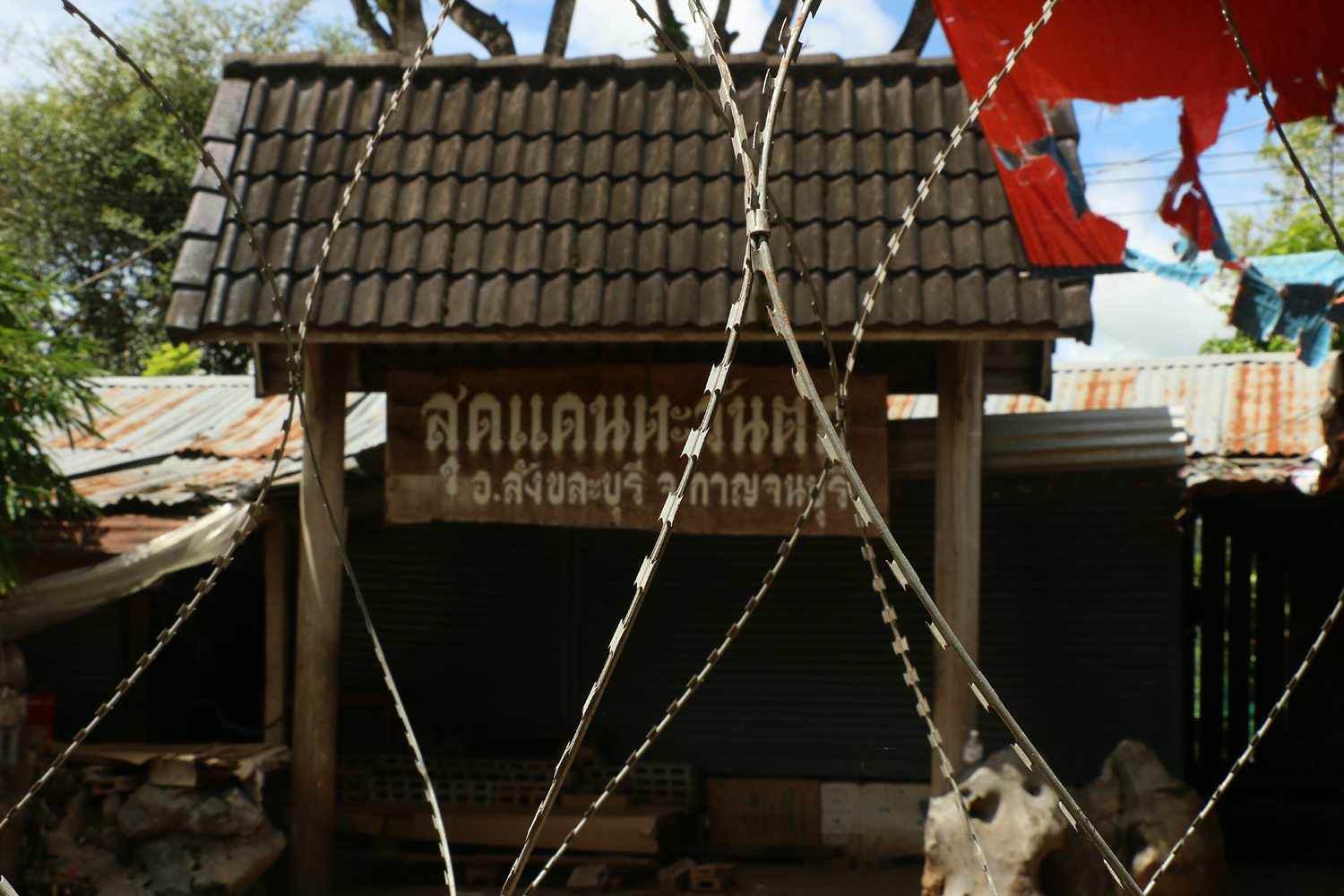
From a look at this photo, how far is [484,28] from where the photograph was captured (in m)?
12.6

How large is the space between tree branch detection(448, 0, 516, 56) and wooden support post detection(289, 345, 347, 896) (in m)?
7.14

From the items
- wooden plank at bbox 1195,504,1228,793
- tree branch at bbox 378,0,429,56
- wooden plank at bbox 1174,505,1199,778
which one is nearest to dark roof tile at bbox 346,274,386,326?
wooden plank at bbox 1174,505,1199,778

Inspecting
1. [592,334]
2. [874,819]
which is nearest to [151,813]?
[592,334]

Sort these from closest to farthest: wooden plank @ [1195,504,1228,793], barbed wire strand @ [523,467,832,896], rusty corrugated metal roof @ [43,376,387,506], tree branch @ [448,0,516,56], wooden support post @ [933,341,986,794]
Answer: barbed wire strand @ [523,467,832,896]
wooden support post @ [933,341,986,794]
rusty corrugated metal roof @ [43,376,387,506]
wooden plank @ [1195,504,1228,793]
tree branch @ [448,0,516,56]

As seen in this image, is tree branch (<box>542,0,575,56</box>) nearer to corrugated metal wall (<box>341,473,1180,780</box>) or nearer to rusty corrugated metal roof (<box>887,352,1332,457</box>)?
rusty corrugated metal roof (<box>887,352,1332,457</box>)

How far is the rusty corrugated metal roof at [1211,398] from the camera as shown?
8.47m

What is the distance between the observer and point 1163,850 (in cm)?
578

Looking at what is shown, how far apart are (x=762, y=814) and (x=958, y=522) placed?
116 inches

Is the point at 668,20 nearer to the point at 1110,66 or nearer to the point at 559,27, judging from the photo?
the point at 559,27

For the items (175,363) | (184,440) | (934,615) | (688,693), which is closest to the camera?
(934,615)

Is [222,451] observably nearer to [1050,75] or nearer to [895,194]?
[895,194]

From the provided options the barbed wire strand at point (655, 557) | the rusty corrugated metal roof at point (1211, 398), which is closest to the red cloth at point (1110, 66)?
the rusty corrugated metal roof at point (1211, 398)

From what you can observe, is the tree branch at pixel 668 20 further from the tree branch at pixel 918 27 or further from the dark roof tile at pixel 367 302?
the dark roof tile at pixel 367 302

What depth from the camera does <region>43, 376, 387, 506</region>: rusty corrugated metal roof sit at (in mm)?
7598
